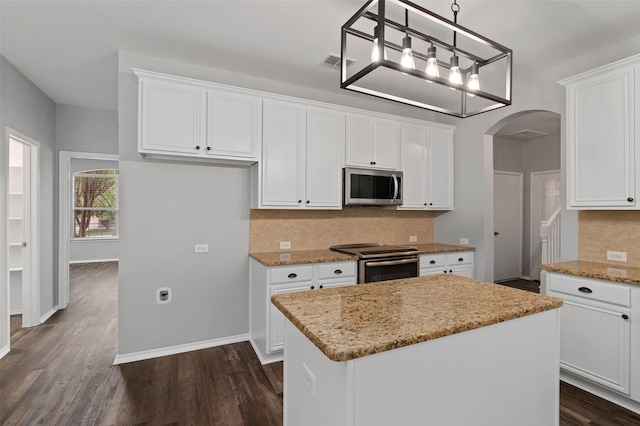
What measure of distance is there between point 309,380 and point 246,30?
8.24 feet

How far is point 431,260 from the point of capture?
3.66 m

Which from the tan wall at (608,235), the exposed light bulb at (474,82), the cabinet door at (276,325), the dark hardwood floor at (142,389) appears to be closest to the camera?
the exposed light bulb at (474,82)

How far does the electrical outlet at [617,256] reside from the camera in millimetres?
2732

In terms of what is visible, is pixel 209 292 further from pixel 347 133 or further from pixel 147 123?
pixel 347 133

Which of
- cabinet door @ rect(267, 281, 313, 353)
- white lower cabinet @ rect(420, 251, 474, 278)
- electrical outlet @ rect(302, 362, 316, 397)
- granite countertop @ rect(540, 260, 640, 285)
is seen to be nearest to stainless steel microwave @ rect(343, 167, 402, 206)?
white lower cabinet @ rect(420, 251, 474, 278)

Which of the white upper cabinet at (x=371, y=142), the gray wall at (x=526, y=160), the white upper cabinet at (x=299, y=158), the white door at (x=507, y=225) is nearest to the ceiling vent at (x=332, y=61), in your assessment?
the white upper cabinet at (x=299, y=158)

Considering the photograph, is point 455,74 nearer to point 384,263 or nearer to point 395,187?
point 384,263

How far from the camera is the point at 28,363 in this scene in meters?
2.88

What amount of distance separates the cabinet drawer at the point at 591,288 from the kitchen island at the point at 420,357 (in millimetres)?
1037

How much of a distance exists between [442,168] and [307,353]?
3.46 meters

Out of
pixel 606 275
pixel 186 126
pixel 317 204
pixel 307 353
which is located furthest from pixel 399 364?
pixel 186 126

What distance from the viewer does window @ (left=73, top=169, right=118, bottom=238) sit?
784cm

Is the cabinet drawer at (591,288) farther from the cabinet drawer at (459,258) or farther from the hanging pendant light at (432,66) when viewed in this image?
the hanging pendant light at (432,66)

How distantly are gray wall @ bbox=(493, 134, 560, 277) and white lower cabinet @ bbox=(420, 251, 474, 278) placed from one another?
9.27 ft
